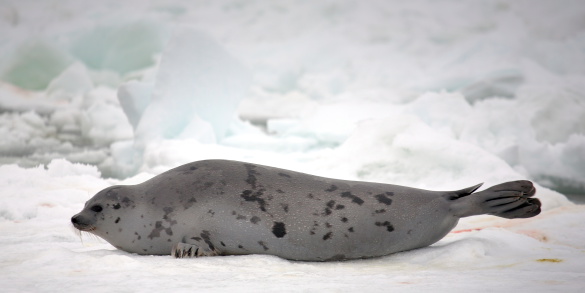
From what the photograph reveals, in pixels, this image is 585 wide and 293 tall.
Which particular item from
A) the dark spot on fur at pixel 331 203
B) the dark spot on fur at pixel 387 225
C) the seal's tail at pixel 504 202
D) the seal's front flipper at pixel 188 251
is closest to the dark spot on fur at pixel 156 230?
the seal's front flipper at pixel 188 251

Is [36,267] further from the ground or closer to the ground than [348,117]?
closer to the ground

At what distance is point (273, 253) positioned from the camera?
2.08 meters

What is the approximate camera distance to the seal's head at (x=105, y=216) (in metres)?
2.21

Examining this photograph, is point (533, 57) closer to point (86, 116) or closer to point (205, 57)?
point (205, 57)

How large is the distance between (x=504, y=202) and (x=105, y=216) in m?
1.60

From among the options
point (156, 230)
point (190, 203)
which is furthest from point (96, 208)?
point (190, 203)

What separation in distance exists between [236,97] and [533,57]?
4794 millimetres

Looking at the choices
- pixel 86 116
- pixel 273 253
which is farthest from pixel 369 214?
pixel 86 116

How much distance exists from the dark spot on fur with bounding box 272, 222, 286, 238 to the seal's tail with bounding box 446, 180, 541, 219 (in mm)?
705

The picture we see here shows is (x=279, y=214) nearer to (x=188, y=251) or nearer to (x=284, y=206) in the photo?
(x=284, y=206)

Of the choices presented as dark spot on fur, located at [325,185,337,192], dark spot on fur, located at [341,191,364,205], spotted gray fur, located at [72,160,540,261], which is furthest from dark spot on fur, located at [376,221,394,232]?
dark spot on fur, located at [325,185,337,192]

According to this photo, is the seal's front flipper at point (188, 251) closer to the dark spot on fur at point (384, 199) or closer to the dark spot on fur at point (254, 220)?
the dark spot on fur at point (254, 220)

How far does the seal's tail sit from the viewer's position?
6.98 ft

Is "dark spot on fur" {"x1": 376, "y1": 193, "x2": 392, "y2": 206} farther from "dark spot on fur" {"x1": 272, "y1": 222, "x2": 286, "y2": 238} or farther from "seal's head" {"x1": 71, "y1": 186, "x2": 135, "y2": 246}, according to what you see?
"seal's head" {"x1": 71, "y1": 186, "x2": 135, "y2": 246}
